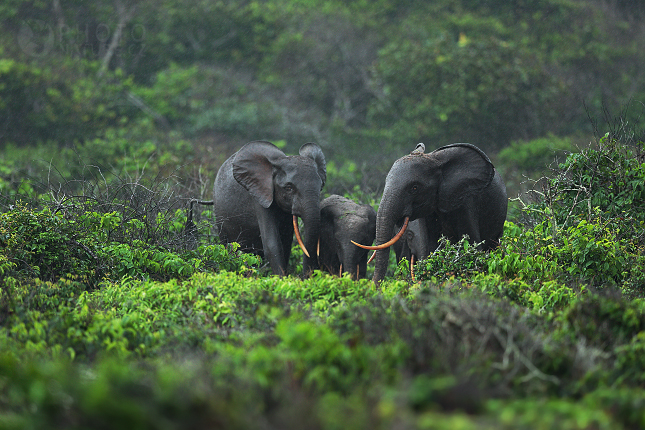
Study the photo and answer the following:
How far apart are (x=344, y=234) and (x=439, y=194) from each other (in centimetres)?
132

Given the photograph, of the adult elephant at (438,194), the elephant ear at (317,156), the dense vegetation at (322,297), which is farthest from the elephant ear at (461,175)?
the elephant ear at (317,156)

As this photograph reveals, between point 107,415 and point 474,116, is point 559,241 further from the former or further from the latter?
point 474,116

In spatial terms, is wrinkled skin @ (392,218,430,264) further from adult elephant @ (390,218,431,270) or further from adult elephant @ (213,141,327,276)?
adult elephant @ (213,141,327,276)

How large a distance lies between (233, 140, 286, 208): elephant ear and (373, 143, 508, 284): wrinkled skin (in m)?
1.76

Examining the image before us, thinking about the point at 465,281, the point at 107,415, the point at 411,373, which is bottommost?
the point at 465,281

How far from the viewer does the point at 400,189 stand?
25.2ft

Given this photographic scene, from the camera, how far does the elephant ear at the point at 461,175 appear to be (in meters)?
7.98

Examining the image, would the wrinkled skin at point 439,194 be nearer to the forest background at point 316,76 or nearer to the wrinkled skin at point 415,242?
the wrinkled skin at point 415,242

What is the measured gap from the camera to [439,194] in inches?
Answer: 314

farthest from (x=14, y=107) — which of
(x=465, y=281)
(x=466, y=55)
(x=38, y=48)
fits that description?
(x=465, y=281)

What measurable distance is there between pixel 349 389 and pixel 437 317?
1095mm

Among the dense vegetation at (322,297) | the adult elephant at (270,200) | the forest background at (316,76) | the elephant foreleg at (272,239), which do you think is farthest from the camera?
the forest background at (316,76)
